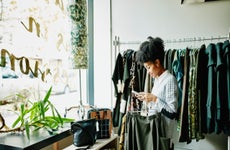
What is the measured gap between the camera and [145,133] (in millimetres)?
1607

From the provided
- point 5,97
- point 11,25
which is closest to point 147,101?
point 5,97

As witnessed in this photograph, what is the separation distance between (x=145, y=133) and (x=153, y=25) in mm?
1424

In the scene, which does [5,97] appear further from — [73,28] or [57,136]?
[73,28]

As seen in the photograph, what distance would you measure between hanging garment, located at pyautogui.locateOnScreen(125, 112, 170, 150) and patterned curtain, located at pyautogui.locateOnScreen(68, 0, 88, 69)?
2.65 feet

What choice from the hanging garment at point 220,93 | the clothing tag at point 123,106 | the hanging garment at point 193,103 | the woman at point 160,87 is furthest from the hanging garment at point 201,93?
the clothing tag at point 123,106

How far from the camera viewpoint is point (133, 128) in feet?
5.39

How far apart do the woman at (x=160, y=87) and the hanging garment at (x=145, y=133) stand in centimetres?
10

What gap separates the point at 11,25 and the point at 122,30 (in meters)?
1.35

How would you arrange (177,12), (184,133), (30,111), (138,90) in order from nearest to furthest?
(30,111), (184,133), (138,90), (177,12)

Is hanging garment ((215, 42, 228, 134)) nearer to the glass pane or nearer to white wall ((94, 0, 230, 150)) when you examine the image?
white wall ((94, 0, 230, 150))

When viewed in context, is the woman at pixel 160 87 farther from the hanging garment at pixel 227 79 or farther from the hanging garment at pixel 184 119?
the hanging garment at pixel 227 79

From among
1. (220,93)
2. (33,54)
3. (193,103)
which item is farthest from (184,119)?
(33,54)

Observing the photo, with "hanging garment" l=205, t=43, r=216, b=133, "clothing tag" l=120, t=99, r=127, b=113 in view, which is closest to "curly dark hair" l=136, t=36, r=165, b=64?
"hanging garment" l=205, t=43, r=216, b=133

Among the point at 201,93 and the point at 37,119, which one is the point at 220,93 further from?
the point at 37,119
